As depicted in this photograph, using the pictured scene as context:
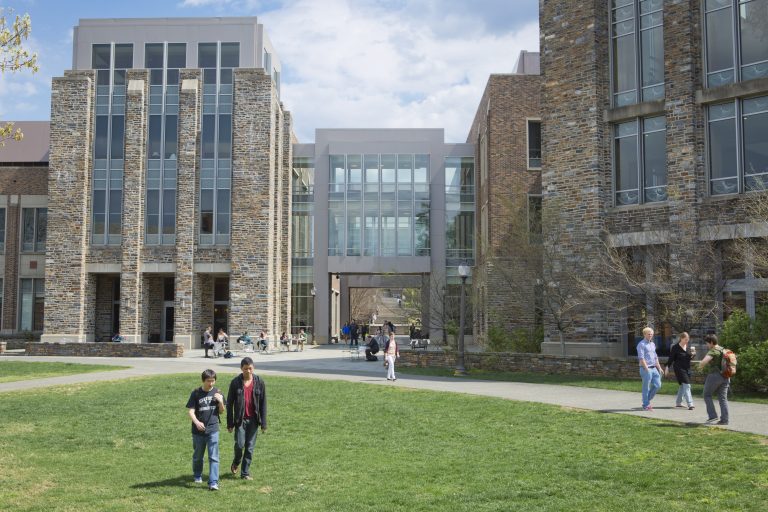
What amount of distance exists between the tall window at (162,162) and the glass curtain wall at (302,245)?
10210mm

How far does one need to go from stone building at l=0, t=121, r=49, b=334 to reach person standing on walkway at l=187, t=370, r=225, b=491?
135 ft

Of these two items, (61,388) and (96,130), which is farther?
(96,130)

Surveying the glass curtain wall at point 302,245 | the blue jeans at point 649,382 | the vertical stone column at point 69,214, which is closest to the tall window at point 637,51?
the blue jeans at point 649,382

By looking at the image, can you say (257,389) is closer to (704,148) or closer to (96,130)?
(704,148)

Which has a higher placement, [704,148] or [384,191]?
[384,191]

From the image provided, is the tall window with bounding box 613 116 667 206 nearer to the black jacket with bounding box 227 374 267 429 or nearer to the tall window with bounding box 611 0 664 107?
the tall window with bounding box 611 0 664 107

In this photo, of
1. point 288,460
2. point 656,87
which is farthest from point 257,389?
point 656,87

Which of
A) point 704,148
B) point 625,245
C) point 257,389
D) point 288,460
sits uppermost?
point 704,148

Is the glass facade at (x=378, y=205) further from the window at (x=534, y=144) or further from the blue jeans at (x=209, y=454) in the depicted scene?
the blue jeans at (x=209, y=454)

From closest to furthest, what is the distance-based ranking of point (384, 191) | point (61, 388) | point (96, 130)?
1. point (61, 388)
2. point (96, 130)
3. point (384, 191)

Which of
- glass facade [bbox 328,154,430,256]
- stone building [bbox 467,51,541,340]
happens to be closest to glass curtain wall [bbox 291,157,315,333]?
glass facade [bbox 328,154,430,256]

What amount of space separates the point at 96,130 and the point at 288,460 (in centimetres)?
3766

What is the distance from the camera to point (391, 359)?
21703 mm

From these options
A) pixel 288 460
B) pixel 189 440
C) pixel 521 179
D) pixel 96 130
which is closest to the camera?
pixel 288 460
